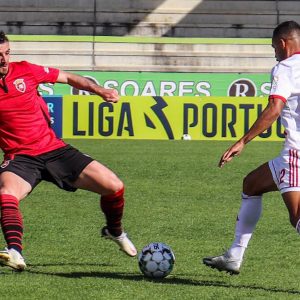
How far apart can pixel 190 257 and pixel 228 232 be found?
146 centimetres

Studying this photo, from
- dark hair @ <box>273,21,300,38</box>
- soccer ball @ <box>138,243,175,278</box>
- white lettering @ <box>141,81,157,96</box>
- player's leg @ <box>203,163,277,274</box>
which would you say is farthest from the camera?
white lettering @ <box>141,81,157,96</box>

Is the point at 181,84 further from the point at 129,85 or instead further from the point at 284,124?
the point at 284,124

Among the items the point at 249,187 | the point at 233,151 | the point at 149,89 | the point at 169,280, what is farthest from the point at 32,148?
the point at 149,89

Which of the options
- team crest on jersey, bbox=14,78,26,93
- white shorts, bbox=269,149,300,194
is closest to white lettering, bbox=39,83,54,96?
team crest on jersey, bbox=14,78,26,93

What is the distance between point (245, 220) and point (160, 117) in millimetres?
14653

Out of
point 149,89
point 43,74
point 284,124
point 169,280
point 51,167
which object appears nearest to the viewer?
point 284,124

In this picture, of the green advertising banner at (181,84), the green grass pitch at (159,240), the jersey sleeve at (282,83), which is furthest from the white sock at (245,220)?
the green advertising banner at (181,84)

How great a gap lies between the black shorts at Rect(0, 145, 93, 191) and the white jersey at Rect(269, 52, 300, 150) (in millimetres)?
1595

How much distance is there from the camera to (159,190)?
41.3ft

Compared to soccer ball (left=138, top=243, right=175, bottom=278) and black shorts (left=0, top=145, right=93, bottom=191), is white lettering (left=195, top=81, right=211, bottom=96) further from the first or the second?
soccer ball (left=138, top=243, right=175, bottom=278)

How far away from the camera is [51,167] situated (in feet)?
22.8

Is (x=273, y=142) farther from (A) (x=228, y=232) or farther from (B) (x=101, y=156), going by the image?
(A) (x=228, y=232)

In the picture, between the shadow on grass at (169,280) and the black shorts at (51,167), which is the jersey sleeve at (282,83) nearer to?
the shadow on grass at (169,280)

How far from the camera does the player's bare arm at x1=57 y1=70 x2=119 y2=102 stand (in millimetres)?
7062
